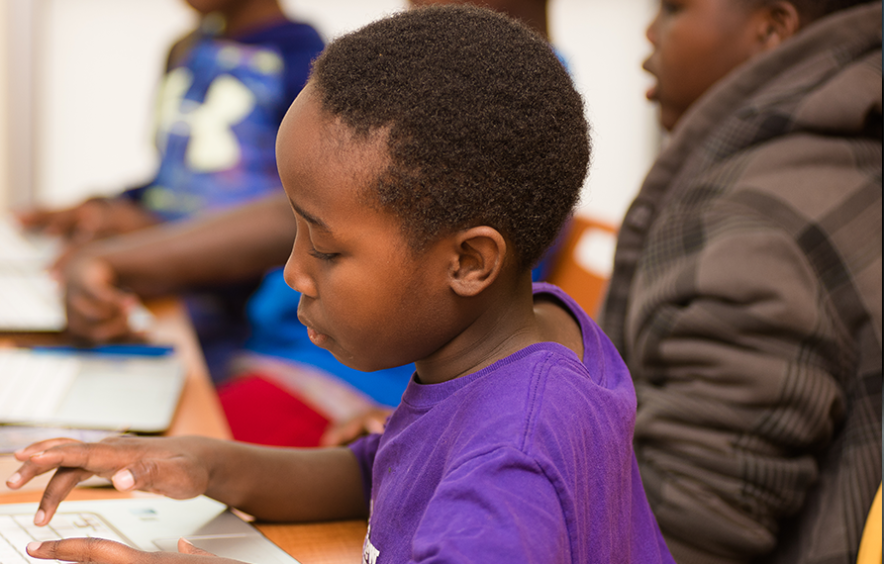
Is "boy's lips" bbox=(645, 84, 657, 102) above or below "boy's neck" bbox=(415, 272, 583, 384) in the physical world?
below

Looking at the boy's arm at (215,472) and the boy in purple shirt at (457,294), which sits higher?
the boy in purple shirt at (457,294)

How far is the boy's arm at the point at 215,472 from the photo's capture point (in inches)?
22.8

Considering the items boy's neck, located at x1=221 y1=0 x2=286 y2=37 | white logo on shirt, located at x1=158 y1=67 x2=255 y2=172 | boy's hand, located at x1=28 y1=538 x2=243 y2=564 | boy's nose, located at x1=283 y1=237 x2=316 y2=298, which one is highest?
boy's nose, located at x1=283 y1=237 x2=316 y2=298

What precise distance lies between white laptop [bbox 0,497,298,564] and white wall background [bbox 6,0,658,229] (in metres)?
1.98

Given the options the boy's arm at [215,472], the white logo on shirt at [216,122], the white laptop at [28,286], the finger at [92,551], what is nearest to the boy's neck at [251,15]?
the white logo on shirt at [216,122]

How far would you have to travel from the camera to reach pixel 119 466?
60 centimetres

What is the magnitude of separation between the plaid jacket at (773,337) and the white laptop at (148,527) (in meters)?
0.39

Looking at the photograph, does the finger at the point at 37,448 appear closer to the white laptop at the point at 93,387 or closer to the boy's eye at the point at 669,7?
the white laptop at the point at 93,387

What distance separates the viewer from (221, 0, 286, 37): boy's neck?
1.54 metres

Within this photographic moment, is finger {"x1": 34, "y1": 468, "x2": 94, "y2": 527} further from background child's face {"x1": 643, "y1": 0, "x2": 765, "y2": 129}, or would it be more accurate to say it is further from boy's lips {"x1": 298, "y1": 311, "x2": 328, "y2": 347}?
background child's face {"x1": 643, "y1": 0, "x2": 765, "y2": 129}

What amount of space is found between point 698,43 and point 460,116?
2.19ft

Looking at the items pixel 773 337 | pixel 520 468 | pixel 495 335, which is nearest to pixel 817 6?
pixel 773 337

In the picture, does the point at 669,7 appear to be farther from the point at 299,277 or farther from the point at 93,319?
the point at 93,319

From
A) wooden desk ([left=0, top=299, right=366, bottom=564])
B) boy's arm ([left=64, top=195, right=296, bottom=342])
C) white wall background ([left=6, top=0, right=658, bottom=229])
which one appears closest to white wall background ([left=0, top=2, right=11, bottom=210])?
white wall background ([left=6, top=0, right=658, bottom=229])
